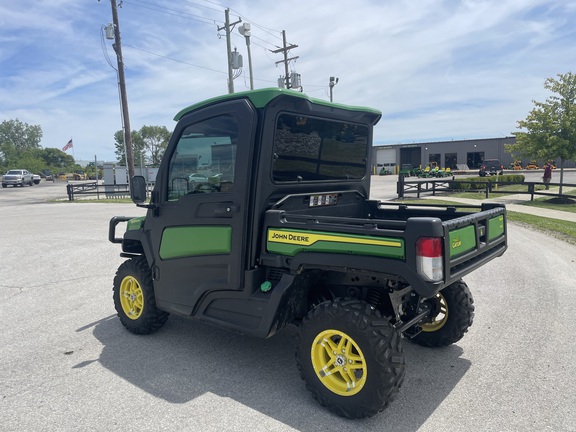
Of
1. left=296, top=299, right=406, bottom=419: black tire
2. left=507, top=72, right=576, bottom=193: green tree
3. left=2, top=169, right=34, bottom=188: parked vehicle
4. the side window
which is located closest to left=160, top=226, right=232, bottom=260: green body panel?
the side window

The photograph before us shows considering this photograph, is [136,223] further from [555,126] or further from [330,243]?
[555,126]

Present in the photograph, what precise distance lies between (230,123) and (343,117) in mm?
1102

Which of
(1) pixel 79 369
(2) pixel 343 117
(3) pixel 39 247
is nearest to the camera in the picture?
(1) pixel 79 369

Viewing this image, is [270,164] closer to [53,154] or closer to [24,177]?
[24,177]

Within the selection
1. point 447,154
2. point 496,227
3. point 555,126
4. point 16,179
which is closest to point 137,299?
point 496,227

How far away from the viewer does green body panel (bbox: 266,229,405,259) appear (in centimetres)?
267

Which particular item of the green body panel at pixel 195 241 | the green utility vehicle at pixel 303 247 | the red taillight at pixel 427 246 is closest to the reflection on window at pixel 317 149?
the green utility vehicle at pixel 303 247

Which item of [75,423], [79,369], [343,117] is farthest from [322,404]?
[343,117]

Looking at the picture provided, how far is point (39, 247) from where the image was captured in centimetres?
949

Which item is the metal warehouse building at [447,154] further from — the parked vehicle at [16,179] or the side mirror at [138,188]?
the side mirror at [138,188]

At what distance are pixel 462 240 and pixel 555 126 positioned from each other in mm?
17681

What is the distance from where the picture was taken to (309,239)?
10.0 ft

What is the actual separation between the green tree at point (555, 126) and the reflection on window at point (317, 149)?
16.2m

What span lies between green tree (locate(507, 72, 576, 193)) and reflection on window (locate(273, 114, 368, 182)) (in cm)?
1615
